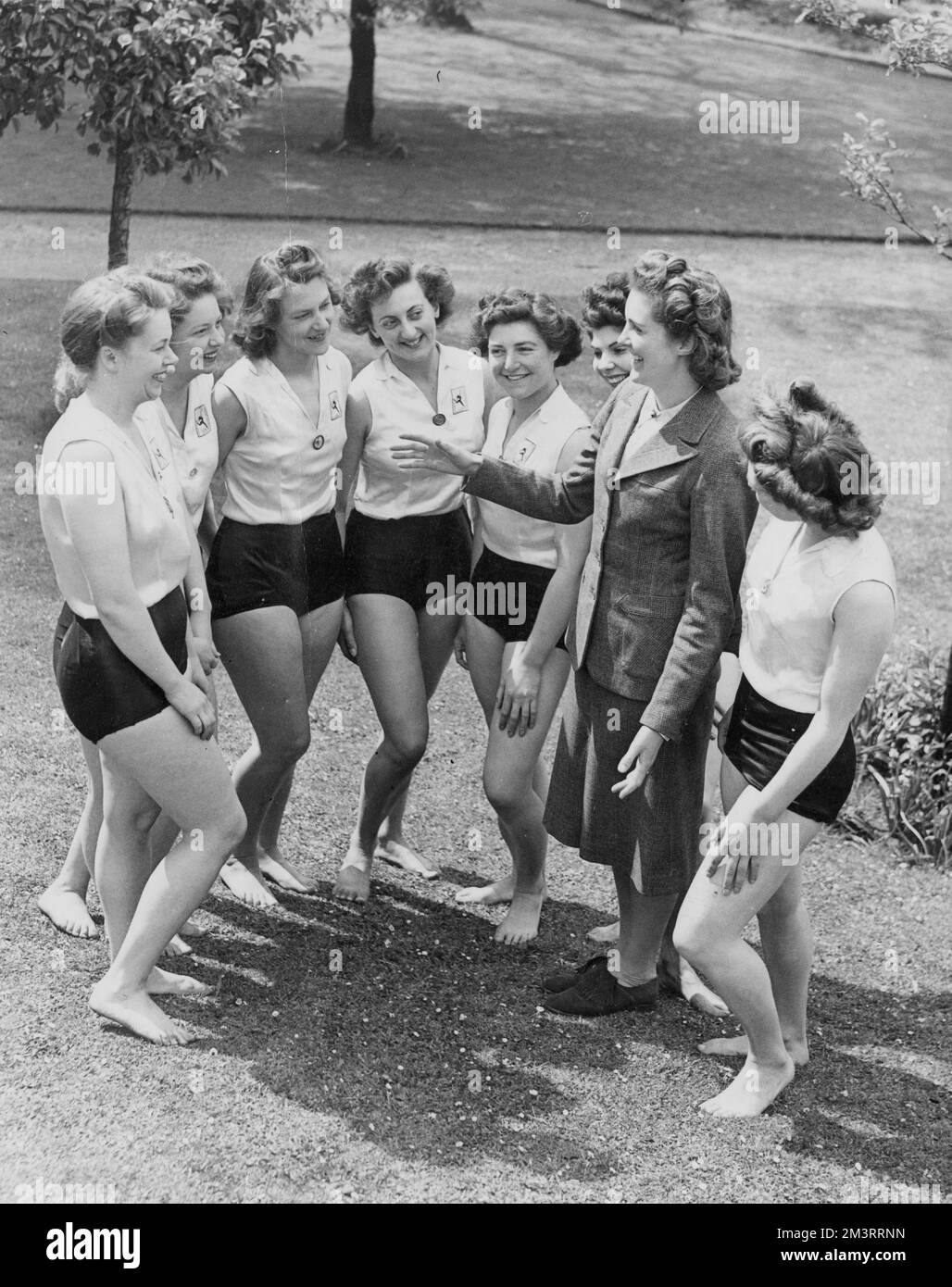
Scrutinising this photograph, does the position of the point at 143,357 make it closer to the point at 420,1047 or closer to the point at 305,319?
the point at 305,319

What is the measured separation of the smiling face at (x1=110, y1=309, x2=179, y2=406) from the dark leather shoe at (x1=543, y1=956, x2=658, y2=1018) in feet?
7.68

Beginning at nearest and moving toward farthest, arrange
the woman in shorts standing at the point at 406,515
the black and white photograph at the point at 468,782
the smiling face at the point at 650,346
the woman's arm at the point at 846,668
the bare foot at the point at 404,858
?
the woman's arm at the point at 846,668, the black and white photograph at the point at 468,782, the smiling face at the point at 650,346, the woman in shorts standing at the point at 406,515, the bare foot at the point at 404,858

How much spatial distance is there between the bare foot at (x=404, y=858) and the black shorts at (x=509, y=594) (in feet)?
3.83

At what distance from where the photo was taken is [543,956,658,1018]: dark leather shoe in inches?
199

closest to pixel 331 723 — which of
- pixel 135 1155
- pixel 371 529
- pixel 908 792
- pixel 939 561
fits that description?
pixel 371 529

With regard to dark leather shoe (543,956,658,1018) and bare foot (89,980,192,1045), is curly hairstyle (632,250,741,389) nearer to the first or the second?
dark leather shoe (543,956,658,1018)

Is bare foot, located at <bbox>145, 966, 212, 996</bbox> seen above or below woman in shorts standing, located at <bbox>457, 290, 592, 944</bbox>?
below

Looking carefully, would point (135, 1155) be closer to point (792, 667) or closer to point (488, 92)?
point (792, 667)

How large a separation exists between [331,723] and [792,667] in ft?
11.2

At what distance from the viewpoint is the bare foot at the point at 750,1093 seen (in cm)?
457

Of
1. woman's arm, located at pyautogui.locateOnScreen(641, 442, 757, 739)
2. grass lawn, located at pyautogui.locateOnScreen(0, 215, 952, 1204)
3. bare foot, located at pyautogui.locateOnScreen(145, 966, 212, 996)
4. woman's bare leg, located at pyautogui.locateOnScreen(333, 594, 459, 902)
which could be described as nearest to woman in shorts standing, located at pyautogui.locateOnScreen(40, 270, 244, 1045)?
bare foot, located at pyautogui.locateOnScreen(145, 966, 212, 996)

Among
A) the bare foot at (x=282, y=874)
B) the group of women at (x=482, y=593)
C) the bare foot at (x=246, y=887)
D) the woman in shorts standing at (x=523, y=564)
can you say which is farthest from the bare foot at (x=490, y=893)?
the bare foot at (x=246, y=887)

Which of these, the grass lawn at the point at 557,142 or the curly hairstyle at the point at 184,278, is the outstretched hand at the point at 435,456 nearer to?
the curly hairstyle at the point at 184,278

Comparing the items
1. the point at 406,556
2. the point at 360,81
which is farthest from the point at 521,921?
the point at 360,81
